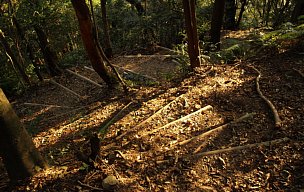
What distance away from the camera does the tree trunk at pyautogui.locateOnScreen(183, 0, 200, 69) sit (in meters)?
5.85

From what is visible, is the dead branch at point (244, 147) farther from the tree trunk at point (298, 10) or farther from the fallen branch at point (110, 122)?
the tree trunk at point (298, 10)

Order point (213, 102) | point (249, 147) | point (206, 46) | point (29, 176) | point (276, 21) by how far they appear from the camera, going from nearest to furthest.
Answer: point (29, 176), point (249, 147), point (213, 102), point (206, 46), point (276, 21)

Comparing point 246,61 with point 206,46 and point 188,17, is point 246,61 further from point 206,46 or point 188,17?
point 206,46

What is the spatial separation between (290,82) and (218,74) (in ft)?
5.29

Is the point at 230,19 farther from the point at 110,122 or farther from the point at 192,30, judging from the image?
the point at 110,122

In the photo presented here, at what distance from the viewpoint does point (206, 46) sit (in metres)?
9.13

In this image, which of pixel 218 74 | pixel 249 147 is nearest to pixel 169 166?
pixel 249 147

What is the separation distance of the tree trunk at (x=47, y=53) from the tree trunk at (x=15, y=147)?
8054mm

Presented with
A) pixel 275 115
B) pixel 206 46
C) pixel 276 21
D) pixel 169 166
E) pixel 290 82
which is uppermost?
pixel 276 21

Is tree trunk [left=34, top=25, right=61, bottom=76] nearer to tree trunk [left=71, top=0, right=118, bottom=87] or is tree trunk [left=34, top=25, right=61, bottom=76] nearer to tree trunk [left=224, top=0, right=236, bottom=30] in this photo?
tree trunk [left=71, top=0, right=118, bottom=87]

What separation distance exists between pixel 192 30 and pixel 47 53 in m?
7.09

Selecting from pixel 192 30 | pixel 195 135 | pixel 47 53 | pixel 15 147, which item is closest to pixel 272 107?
pixel 195 135

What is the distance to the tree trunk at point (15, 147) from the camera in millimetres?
3074

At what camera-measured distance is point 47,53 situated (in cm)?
1086
